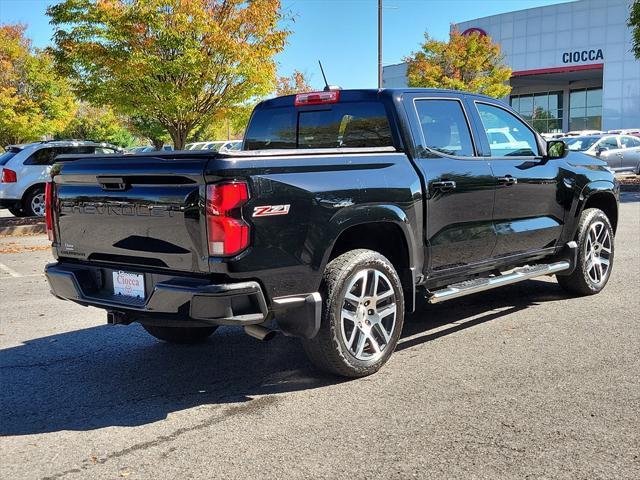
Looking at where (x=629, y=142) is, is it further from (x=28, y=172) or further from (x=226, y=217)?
(x=226, y=217)

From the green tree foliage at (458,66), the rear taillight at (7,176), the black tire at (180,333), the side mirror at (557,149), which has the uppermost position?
the green tree foliage at (458,66)

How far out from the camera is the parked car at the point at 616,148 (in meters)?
23.8

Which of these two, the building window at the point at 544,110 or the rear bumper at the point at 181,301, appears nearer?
the rear bumper at the point at 181,301

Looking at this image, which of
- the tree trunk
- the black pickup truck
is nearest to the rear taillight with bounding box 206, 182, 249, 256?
the black pickup truck

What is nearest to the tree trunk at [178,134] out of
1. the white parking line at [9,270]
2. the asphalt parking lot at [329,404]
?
the white parking line at [9,270]

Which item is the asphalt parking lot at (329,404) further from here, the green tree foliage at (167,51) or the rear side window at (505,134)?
the green tree foliage at (167,51)

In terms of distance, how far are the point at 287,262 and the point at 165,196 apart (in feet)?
2.65

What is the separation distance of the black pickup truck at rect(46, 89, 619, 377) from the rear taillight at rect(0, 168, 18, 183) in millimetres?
10315

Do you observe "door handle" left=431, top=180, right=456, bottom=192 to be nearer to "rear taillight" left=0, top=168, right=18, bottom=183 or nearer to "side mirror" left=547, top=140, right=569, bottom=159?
"side mirror" left=547, top=140, right=569, bottom=159

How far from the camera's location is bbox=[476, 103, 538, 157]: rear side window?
575cm

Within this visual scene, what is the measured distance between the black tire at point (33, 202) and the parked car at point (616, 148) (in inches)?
687

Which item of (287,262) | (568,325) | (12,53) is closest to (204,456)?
(287,262)

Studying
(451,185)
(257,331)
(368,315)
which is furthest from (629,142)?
(257,331)

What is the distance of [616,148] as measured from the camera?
24297 millimetres
